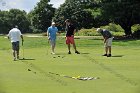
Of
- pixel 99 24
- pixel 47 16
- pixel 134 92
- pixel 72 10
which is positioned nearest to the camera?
pixel 134 92

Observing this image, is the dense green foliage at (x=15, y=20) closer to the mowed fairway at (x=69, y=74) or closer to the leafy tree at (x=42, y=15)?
the leafy tree at (x=42, y=15)

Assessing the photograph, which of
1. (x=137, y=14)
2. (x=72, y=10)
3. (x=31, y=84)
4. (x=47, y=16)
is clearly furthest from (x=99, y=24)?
(x=31, y=84)

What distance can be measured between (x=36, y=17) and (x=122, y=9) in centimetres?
6104

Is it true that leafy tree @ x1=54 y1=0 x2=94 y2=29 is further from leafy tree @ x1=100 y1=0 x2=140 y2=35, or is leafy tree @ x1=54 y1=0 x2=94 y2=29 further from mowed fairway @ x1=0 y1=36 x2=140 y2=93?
mowed fairway @ x1=0 y1=36 x2=140 y2=93

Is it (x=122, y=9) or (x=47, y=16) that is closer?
(x=122, y=9)

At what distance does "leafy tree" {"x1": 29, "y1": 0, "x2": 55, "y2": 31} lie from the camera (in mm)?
105875

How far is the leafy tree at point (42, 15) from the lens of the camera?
10588 centimetres

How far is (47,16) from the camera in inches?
4198

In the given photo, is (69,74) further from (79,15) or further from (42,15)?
(42,15)

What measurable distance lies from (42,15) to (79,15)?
20.0 meters

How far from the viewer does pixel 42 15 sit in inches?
4198

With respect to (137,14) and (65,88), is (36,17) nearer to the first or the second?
(137,14)

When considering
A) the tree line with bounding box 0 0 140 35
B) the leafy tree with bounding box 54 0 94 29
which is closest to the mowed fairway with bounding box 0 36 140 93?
the tree line with bounding box 0 0 140 35

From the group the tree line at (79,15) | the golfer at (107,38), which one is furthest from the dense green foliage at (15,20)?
the golfer at (107,38)
